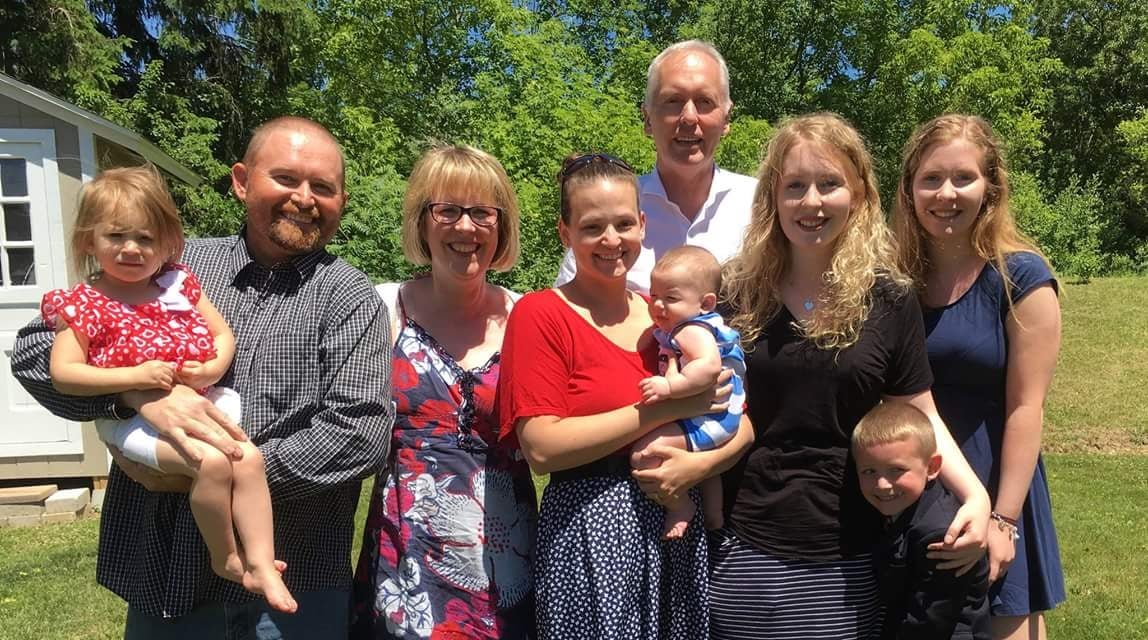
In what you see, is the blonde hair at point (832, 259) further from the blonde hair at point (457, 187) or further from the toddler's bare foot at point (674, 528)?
the blonde hair at point (457, 187)

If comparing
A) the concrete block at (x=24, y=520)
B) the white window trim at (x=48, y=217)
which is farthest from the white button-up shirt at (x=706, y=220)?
the concrete block at (x=24, y=520)

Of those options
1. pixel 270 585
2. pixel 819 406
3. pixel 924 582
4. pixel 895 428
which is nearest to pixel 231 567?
pixel 270 585

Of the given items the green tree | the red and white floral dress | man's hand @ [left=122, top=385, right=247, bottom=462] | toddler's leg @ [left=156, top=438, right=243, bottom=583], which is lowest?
toddler's leg @ [left=156, top=438, right=243, bottom=583]

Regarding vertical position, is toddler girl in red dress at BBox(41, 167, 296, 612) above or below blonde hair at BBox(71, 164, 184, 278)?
below

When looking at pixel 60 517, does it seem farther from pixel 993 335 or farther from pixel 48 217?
pixel 993 335

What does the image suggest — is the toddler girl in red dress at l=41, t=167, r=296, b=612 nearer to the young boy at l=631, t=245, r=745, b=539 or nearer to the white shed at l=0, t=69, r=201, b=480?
the young boy at l=631, t=245, r=745, b=539

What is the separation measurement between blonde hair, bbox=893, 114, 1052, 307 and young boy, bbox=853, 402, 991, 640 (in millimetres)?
606

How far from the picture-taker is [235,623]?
226 cm

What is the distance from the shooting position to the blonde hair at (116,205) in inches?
87.0

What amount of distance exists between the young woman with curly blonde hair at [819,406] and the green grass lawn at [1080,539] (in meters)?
3.87

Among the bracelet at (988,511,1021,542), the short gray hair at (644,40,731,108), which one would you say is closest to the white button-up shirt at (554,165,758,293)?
the short gray hair at (644,40,731,108)

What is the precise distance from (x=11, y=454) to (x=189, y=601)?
7.83 metres

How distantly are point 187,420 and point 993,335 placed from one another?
231cm

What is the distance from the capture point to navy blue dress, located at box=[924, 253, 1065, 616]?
257 cm
